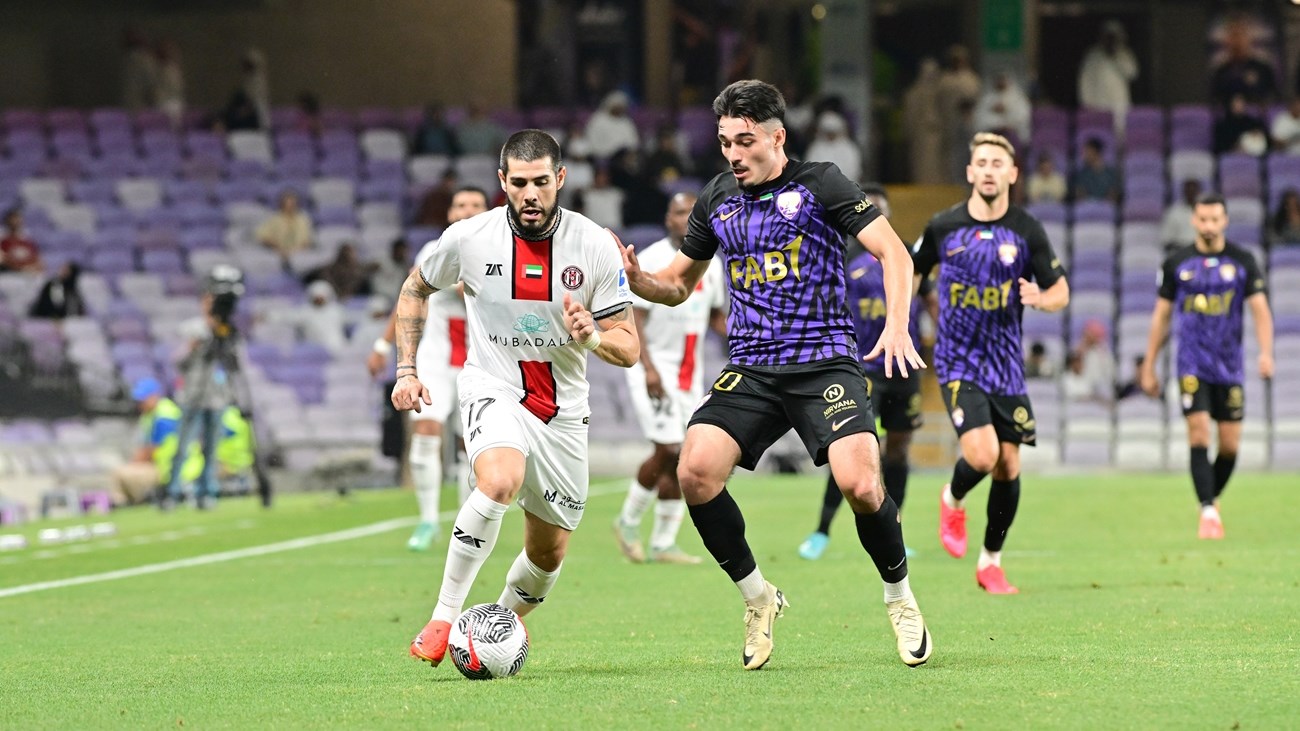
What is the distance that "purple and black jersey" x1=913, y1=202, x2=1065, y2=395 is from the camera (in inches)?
423

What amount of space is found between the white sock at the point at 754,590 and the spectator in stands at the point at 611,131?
68.0 ft

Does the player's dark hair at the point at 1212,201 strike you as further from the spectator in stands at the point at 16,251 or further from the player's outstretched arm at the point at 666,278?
the spectator in stands at the point at 16,251

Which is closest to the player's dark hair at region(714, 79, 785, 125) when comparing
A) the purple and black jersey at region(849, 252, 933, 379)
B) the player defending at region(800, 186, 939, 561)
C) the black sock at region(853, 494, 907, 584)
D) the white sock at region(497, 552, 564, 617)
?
the black sock at region(853, 494, 907, 584)

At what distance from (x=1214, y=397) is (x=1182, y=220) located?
12.3 metres

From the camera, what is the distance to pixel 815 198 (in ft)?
24.7

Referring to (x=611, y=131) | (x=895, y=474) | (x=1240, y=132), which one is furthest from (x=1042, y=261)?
(x=1240, y=132)

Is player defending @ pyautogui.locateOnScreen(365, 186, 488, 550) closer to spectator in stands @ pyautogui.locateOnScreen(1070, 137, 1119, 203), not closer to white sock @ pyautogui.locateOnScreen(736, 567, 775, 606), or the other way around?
white sock @ pyautogui.locateOnScreen(736, 567, 775, 606)

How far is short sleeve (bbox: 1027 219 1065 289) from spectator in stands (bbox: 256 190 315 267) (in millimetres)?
17520

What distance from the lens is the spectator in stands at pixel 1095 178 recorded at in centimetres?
2688

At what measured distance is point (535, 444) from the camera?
7.63 meters

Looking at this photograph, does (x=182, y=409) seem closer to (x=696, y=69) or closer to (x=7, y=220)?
(x=7, y=220)

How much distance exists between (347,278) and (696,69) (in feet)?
37.5

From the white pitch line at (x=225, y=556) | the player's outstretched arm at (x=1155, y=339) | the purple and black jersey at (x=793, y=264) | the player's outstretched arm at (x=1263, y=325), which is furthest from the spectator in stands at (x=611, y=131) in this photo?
the purple and black jersey at (x=793, y=264)

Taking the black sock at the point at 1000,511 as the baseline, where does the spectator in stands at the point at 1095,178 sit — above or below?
above
